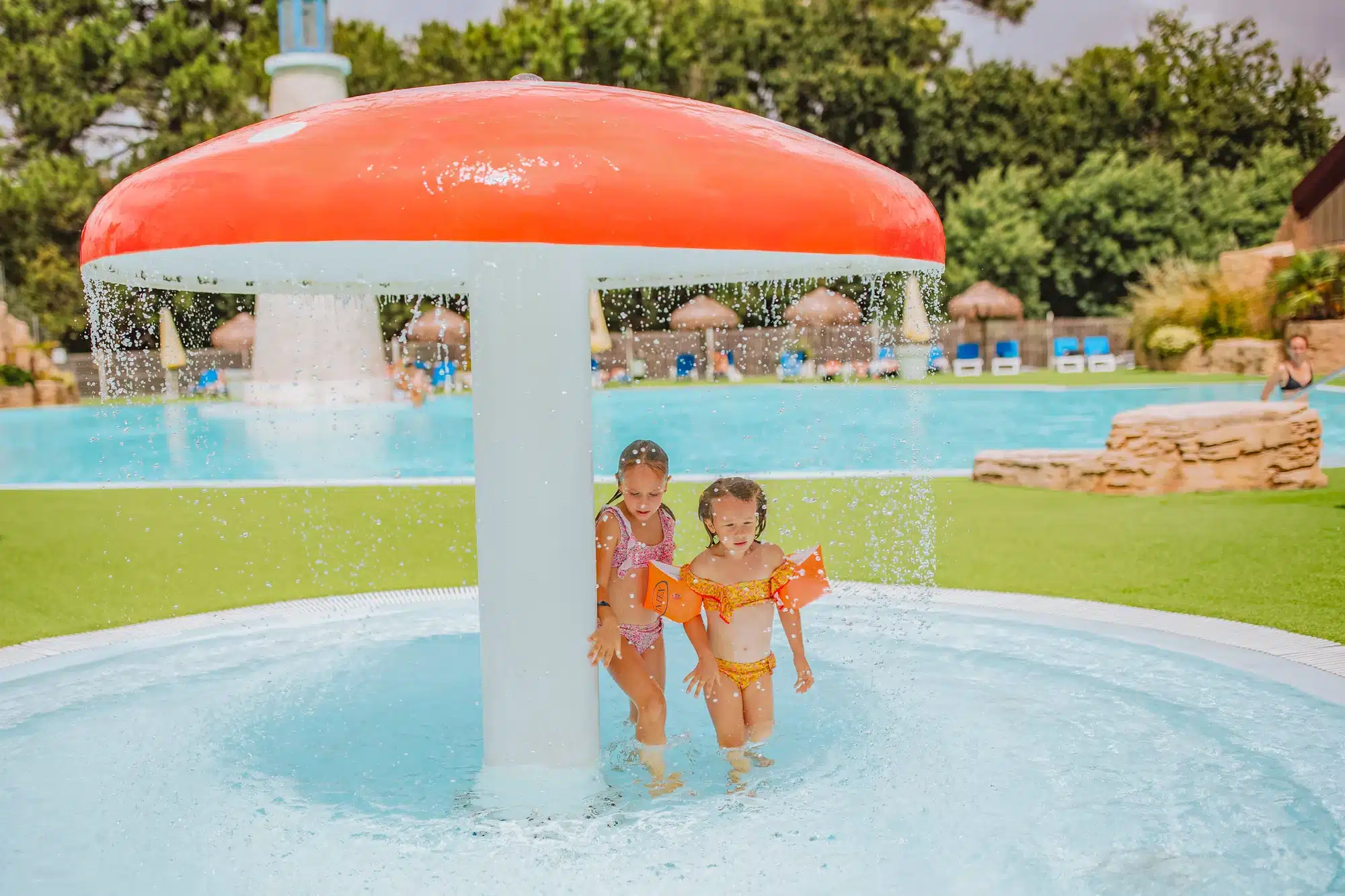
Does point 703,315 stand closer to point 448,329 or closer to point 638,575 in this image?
point 448,329

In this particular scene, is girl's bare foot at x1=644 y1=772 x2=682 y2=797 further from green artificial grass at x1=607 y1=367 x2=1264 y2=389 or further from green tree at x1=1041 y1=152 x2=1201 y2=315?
green tree at x1=1041 y1=152 x2=1201 y2=315

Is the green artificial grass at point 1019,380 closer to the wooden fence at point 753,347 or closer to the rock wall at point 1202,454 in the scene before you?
the wooden fence at point 753,347

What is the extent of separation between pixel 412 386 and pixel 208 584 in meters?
17.0

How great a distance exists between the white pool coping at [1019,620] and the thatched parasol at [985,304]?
92.0ft

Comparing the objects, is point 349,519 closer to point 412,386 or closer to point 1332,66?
point 412,386

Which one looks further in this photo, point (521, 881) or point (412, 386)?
point (412, 386)

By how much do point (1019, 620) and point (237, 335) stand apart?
30682 millimetres

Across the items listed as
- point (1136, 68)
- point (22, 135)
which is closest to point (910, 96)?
point (1136, 68)

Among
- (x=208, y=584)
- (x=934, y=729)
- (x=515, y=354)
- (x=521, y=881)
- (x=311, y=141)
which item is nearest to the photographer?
(x=311, y=141)

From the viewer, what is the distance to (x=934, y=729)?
14.7 feet

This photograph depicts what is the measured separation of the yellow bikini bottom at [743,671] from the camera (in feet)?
13.4

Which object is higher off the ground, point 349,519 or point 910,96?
point 910,96

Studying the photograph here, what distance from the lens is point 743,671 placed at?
4.09 metres

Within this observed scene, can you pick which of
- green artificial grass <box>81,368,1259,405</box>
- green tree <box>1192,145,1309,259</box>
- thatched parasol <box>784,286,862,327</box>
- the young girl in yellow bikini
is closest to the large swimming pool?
green artificial grass <box>81,368,1259,405</box>
